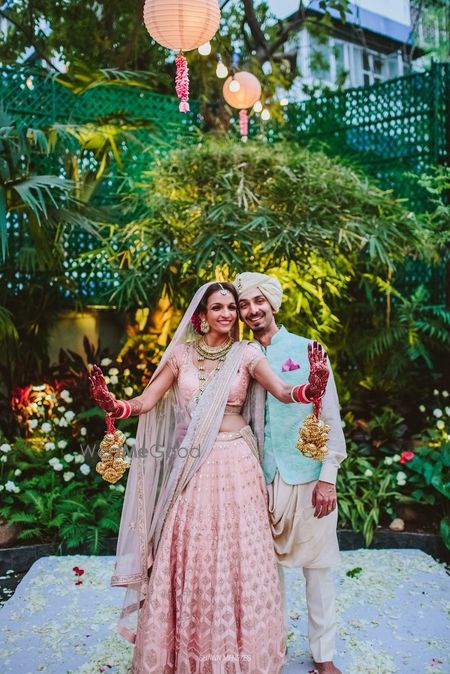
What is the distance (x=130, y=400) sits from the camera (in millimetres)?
2830

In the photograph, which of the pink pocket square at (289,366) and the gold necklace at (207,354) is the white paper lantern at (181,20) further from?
the pink pocket square at (289,366)

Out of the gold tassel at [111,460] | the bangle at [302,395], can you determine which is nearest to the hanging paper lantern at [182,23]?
the bangle at [302,395]

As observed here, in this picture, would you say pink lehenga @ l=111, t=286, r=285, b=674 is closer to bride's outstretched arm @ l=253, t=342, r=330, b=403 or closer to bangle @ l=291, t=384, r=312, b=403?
bride's outstretched arm @ l=253, t=342, r=330, b=403

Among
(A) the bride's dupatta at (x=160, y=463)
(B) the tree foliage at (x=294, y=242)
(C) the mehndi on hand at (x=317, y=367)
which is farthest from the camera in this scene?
(B) the tree foliage at (x=294, y=242)

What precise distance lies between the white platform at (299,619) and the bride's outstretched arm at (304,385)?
4.19 feet

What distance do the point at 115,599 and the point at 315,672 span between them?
1332 mm

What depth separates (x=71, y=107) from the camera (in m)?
5.78

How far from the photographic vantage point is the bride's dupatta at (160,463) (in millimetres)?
2811

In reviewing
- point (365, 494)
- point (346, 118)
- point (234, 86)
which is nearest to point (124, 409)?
point (365, 494)

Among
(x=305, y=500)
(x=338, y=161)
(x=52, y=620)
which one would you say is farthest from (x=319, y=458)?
(x=338, y=161)

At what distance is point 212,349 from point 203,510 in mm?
680

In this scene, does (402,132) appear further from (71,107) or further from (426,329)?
(71,107)

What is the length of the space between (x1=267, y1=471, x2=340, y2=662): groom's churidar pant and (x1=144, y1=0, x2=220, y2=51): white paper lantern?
7.39ft

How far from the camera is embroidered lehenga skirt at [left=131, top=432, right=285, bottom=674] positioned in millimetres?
2641
